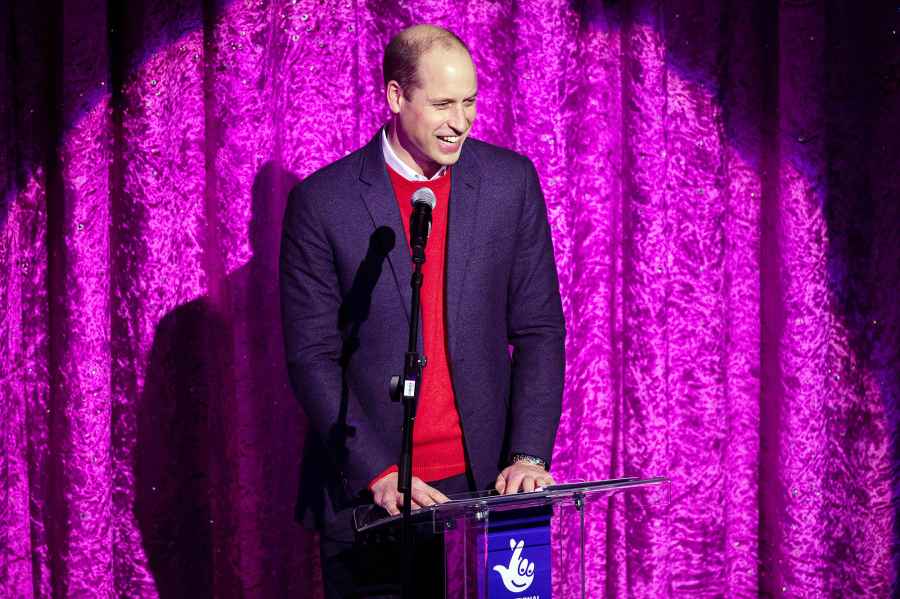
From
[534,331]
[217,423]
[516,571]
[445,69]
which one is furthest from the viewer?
[217,423]

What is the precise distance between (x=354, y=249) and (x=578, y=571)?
3.00ft

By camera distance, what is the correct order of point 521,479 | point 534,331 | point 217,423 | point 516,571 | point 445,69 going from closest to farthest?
point 516,571
point 521,479
point 445,69
point 534,331
point 217,423

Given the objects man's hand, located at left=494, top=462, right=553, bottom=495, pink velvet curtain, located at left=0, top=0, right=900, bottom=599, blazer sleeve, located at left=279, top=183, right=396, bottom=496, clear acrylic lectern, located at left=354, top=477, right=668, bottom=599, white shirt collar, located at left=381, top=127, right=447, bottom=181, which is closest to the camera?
clear acrylic lectern, located at left=354, top=477, right=668, bottom=599

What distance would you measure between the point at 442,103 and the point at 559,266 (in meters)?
1.19

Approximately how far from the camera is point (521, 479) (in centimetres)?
201

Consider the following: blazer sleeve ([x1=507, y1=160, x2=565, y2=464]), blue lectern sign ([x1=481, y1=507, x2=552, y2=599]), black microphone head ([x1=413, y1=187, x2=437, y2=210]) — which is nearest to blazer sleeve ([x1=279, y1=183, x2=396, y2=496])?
blazer sleeve ([x1=507, y1=160, x2=565, y2=464])

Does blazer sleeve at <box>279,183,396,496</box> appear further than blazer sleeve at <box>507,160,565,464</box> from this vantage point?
No

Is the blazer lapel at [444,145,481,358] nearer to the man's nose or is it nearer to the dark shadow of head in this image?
the man's nose

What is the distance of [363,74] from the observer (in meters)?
3.23

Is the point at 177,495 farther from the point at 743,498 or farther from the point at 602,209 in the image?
the point at 743,498

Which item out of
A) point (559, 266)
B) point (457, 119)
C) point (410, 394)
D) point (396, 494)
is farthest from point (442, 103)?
point (559, 266)

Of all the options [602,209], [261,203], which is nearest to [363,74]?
[261,203]

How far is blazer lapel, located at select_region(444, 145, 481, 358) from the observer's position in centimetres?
226

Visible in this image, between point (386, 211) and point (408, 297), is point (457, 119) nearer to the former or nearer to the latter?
point (386, 211)
